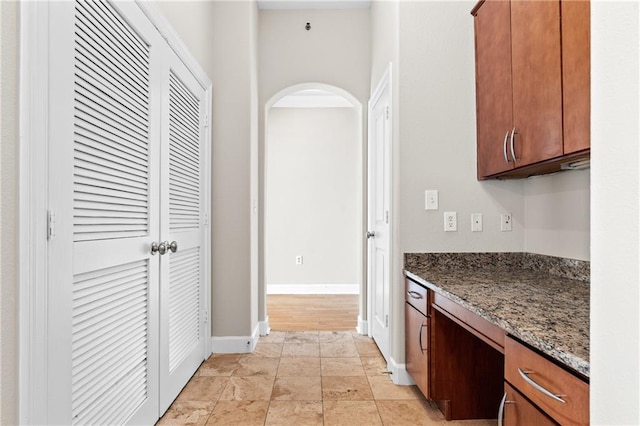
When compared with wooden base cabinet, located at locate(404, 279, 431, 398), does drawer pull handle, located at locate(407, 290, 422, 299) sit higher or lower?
higher

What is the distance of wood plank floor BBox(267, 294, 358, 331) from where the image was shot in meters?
4.00

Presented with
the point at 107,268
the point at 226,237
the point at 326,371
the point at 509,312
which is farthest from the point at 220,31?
the point at 509,312

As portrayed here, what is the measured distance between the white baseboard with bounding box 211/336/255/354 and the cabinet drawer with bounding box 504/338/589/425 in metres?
2.27

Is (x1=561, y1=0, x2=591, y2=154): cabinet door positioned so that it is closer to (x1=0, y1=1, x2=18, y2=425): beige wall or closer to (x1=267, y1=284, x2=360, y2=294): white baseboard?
(x1=0, y1=1, x2=18, y2=425): beige wall

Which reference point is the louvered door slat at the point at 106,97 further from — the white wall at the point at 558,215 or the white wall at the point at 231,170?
the white wall at the point at 558,215

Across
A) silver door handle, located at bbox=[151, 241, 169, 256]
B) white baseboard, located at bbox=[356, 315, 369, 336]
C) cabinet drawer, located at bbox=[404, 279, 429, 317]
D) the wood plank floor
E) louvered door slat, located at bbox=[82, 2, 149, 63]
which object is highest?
louvered door slat, located at bbox=[82, 2, 149, 63]

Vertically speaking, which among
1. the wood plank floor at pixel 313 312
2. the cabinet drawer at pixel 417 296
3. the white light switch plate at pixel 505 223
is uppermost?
the white light switch plate at pixel 505 223

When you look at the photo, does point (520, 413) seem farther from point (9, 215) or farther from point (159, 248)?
point (159, 248)

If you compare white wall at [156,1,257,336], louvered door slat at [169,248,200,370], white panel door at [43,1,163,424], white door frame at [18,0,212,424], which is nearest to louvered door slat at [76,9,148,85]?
white panel door at [43,1,163,424]

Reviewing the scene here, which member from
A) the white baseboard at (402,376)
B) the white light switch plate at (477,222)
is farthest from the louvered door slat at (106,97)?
the white baseboard at (402,376)

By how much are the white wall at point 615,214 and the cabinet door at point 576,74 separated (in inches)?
37.5

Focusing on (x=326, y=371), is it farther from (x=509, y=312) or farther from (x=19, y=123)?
(x=19, y=123)

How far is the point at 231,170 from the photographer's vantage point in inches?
123

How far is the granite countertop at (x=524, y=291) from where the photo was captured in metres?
1.03
